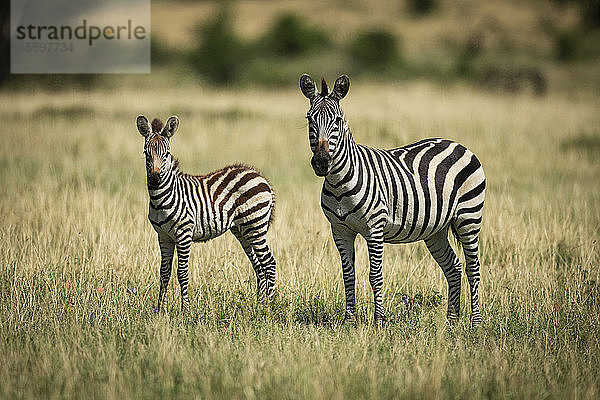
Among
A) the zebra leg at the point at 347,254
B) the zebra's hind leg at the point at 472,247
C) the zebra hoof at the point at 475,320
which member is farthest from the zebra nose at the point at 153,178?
the zebra hoof at the point at 475,320

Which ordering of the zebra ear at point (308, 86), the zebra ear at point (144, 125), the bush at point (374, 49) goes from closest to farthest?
the zebra ear at point (308, 86), the zebra ear at point (144, 125), the bush at point (374, 49)

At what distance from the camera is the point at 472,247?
7430mm

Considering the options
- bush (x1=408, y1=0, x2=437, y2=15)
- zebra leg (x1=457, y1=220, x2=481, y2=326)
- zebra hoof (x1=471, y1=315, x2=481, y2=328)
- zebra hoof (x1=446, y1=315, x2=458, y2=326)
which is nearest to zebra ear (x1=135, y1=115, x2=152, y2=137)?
zebra leg (x1=457, y1=220, x2=481, y2=326)

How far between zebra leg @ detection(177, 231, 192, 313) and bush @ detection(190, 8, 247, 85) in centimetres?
3068

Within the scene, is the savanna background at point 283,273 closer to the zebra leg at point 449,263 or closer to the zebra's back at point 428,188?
the zebra leg at point 449,263

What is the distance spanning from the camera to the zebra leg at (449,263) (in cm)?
760

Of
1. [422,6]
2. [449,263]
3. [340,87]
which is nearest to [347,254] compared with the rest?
[449,263]

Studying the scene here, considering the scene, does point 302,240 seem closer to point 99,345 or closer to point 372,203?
point 372,203

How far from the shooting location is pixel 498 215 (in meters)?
10.7

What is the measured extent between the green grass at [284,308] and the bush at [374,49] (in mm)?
23916

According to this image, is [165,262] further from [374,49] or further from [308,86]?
[374,49]

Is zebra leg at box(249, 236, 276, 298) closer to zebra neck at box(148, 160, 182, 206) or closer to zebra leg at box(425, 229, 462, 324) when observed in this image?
zebra neck at box(148, 160, 182, 206)

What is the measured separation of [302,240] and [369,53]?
30867 millimetres

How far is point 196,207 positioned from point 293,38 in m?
36.1
